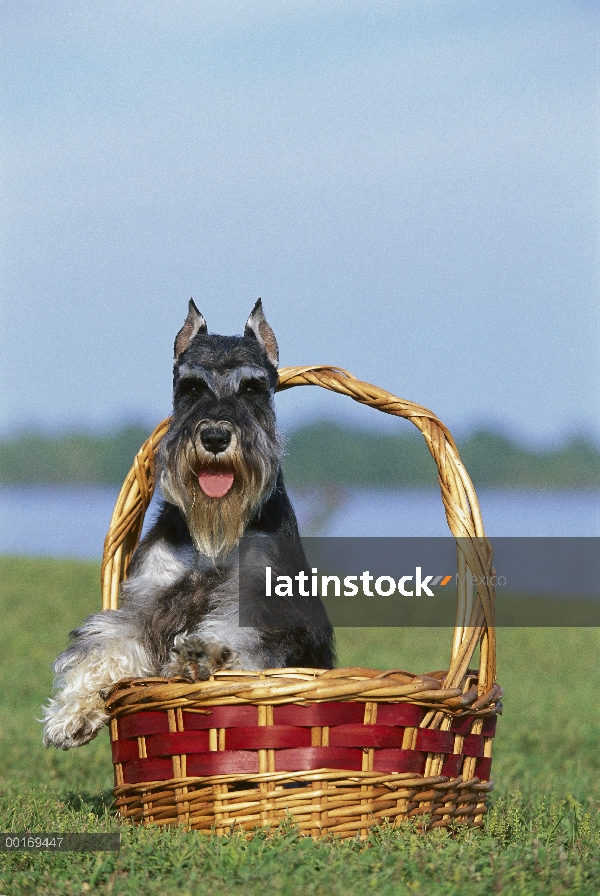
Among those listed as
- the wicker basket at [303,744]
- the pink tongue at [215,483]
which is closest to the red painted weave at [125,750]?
the wicker basket at [303,744]

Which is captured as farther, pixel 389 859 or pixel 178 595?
pixel 178 595

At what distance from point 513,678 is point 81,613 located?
5.34 metres

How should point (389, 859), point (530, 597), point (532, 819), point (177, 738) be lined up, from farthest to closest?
1. point (530, 597)
2. point (532, 819)
3. point (177, 738)
4. point (389, 859)

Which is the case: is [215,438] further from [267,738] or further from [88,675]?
[267,738]

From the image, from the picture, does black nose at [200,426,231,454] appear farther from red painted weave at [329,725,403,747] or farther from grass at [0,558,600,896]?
grass at [0,558,600,896]

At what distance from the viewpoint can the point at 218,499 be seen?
4816mm

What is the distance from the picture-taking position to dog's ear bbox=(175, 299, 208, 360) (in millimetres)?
5258

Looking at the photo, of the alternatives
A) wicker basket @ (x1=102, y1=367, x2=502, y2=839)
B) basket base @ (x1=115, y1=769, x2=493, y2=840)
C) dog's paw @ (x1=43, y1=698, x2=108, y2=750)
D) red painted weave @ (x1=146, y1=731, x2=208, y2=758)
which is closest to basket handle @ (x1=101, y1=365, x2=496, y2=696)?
wicker basket @ (x1=102, y1=367, x2=502, y2=839)

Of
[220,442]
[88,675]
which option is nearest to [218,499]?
[220,442]

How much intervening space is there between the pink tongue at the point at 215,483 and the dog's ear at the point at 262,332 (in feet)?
2.51

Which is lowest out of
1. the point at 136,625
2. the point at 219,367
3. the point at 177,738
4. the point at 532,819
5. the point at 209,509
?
the point at 532,819

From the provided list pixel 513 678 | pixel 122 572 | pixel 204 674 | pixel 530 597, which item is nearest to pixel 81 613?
pixel 513 678

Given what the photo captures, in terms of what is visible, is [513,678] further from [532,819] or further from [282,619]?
[282,619]

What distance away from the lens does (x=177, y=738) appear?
13.8ft
